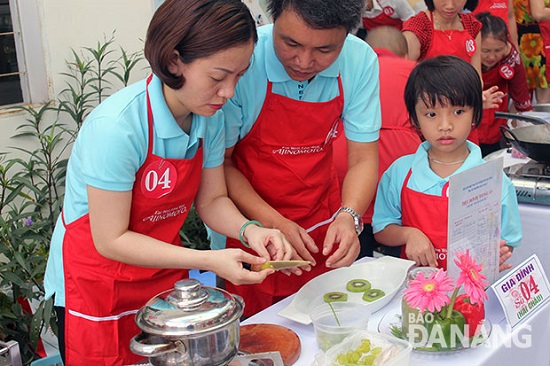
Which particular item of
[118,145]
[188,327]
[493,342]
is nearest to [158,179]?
[118,145]

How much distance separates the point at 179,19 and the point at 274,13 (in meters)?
0.40

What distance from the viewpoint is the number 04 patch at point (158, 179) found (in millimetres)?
1527

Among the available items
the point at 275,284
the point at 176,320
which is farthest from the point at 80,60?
the point at 176,320

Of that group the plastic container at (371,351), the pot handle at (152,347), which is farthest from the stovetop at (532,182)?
the pot handle at (152,347)

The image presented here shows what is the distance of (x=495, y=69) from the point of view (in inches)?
162

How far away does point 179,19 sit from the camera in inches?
54.2

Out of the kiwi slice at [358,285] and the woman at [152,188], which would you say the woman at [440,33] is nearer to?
the kiwi slice at [358,285]

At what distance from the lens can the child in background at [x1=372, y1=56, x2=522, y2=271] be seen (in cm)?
199

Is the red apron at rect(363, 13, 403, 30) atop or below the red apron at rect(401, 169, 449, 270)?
atop

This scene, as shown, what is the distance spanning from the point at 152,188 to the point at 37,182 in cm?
183

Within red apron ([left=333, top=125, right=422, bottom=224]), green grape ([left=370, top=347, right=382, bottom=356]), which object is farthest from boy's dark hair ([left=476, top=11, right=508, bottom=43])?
green grape ([left=370, top=347, right=382, bottom=356])

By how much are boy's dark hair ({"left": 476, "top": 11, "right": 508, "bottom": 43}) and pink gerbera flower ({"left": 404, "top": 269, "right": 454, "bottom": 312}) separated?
2.92m

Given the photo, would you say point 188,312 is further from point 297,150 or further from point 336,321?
point 297,150

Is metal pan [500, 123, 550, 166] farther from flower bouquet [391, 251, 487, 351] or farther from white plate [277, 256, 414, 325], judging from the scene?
flower bouquet [391, 251, 487, 351]
